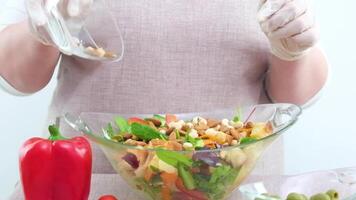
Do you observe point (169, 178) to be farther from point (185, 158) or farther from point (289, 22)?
point (289, 22)

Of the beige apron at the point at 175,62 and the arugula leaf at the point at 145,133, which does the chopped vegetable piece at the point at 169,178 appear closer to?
the arugula leaf at the point at 145,133

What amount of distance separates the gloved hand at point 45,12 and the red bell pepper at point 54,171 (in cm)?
13

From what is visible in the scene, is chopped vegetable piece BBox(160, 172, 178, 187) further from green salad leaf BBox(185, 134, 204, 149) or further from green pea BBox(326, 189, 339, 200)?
green pea BBox(326, 189, 339, 200)

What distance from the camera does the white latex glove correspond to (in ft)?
2.30

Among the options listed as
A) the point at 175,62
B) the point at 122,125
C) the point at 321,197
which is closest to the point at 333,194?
the point at 321,197

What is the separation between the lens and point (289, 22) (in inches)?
27.7

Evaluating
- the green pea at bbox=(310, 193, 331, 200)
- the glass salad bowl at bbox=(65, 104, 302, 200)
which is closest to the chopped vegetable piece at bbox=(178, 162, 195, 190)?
the glass salad bowl at bbox=(65, 104, 302, 200)

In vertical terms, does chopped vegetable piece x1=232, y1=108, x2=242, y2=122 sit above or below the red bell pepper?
above

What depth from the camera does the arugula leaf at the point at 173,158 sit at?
59 cm

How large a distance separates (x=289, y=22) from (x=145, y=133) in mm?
201

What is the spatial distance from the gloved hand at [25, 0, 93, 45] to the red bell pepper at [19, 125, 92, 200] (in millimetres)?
131

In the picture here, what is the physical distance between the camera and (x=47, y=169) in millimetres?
667

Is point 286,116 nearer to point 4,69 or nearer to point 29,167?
point 29,167

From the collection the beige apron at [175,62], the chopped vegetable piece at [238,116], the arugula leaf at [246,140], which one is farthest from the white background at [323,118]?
the arugula leaf at [246,140]
